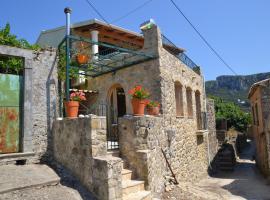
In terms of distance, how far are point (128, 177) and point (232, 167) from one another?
439 inches

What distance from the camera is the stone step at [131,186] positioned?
565 centimetres

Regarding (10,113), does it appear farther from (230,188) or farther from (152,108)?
(230,188)

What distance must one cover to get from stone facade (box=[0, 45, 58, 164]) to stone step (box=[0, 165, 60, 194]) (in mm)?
355

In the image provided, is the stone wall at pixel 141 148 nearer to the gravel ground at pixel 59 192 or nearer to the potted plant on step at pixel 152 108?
the potted plant on step at pixel 152 108

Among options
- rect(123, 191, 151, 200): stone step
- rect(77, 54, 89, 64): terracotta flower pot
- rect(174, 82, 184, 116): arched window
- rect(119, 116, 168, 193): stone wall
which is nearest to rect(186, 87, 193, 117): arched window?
rect(174, 82, 184, 116): arched window

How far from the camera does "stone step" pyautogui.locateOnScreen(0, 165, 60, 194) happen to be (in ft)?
15.9

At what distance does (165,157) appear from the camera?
26.6 feet

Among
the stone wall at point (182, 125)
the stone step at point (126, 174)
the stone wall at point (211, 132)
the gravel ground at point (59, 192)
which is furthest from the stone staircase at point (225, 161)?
the gravel ground at point (59, 192)

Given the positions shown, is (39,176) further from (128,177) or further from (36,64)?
(36,64)

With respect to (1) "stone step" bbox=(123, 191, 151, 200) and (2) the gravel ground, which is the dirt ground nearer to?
(1) "stone step" bbox=(123, 191, 151, 200)

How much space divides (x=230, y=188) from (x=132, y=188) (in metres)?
6.49

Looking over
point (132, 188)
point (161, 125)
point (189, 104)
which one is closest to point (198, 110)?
point (189, 104)

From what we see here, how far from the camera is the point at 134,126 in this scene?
22.0ft

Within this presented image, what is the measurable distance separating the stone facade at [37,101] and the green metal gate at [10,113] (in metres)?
0.16
